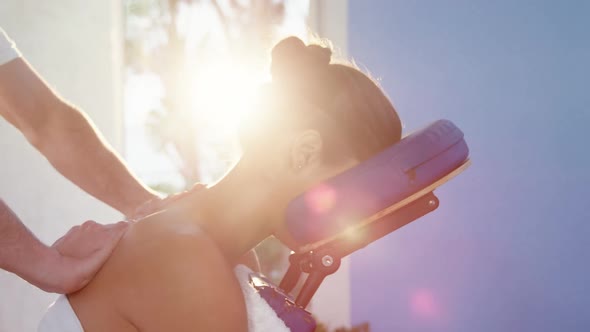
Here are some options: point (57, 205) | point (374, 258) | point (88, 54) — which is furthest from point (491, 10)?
point (57, 205)

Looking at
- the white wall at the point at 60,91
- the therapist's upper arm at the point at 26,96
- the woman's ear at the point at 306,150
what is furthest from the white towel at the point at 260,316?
the white wall at the point at 60,91

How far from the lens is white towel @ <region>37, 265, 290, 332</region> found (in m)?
1.19

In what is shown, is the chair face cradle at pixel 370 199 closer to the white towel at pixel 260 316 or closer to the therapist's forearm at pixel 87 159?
the white towel at pixel 260 316

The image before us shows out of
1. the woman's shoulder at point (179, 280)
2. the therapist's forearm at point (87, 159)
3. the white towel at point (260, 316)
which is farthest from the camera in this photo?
the therapist's forearm at point (87, 159)

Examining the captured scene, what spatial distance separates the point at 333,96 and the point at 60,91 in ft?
7.45

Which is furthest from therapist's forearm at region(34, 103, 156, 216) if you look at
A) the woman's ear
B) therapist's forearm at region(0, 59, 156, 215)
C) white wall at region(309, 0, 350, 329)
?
white wall at region(309, 0, 350, 329)

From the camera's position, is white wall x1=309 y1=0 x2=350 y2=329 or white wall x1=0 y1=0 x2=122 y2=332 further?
white wall x1=309 y1=0 x2=350 y2=329

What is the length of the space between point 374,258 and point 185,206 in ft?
6.74

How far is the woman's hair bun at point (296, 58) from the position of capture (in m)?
1.29

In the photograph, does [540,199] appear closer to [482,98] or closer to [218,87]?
[482,98]

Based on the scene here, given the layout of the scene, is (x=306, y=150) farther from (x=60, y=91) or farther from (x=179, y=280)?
(x=60, y=91)

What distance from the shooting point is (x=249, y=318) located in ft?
4.00

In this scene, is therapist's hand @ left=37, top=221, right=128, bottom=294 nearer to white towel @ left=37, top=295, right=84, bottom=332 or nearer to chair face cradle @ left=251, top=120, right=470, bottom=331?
white towel @ left=37, top=295, right=84, bottom=332

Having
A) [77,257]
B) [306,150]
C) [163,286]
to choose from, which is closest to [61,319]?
[77,257]
